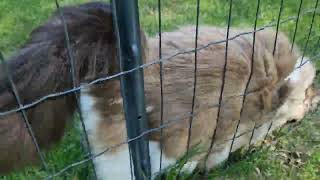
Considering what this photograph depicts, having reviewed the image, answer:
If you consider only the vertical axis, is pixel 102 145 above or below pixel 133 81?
below

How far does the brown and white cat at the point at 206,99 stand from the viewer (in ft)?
7.77

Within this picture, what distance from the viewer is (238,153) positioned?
3.05 meters

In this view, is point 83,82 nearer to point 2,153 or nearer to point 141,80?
point 141,80

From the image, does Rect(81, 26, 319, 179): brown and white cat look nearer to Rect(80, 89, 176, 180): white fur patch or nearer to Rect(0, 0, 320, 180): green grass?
Rect(80, 89, 176, 180): white fur patch

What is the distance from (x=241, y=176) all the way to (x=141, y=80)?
45.5 inches

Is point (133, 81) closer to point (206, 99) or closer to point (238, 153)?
point (206, 99)

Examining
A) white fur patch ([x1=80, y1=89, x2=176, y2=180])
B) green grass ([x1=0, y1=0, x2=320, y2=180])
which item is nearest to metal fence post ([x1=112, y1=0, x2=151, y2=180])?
white fur patch ([x1=80, y1=89, x2=176, y2=180])

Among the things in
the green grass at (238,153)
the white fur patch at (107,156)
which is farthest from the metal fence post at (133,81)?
the green grass at (238,153)

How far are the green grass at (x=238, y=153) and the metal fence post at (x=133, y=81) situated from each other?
328 millimetres

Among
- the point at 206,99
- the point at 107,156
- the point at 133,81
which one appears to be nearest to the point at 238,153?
the point at 206,99

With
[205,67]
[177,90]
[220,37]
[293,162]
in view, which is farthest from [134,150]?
[293,162]

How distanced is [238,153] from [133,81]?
3.98 ft

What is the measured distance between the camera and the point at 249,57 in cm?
274

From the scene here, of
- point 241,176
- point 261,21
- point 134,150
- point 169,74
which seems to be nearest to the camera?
point 134,150
